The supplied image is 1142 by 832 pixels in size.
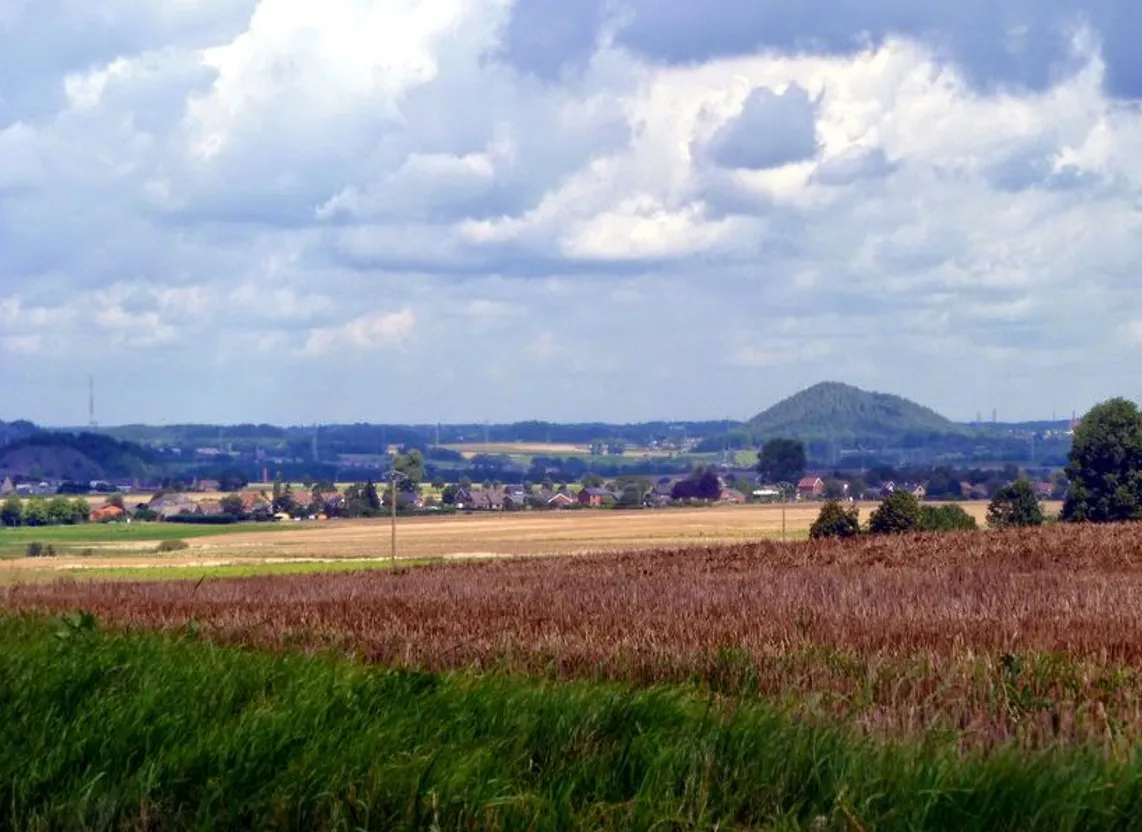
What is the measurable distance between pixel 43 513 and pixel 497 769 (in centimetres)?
14430

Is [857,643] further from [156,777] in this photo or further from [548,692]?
[156,777]

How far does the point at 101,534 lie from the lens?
115375mm

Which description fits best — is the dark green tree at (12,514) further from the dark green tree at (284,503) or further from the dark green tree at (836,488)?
the dark green tree at (836,488)

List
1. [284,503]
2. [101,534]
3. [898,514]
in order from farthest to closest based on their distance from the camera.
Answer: [284,503], [101,534], [898,514]

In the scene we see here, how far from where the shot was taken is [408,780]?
297 inches

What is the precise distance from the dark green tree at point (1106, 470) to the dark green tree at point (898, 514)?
1438cm

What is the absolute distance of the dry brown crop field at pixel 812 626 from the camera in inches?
427

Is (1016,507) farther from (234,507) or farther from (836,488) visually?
(836,488)

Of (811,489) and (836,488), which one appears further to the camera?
(811,489)

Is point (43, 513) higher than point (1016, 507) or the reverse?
the reverse

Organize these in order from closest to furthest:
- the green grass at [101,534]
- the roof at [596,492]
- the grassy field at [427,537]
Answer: the grassy field at [427,537]
the green grass at [101,534]
the roof at [596,492]

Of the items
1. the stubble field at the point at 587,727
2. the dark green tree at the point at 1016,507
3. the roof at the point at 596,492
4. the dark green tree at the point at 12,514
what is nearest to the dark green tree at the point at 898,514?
the dark green tree at the point at 1016,507

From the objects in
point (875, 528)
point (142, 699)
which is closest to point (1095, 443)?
point (875, 528)

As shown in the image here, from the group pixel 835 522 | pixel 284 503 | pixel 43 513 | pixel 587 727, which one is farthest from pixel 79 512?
pixel 587 727
